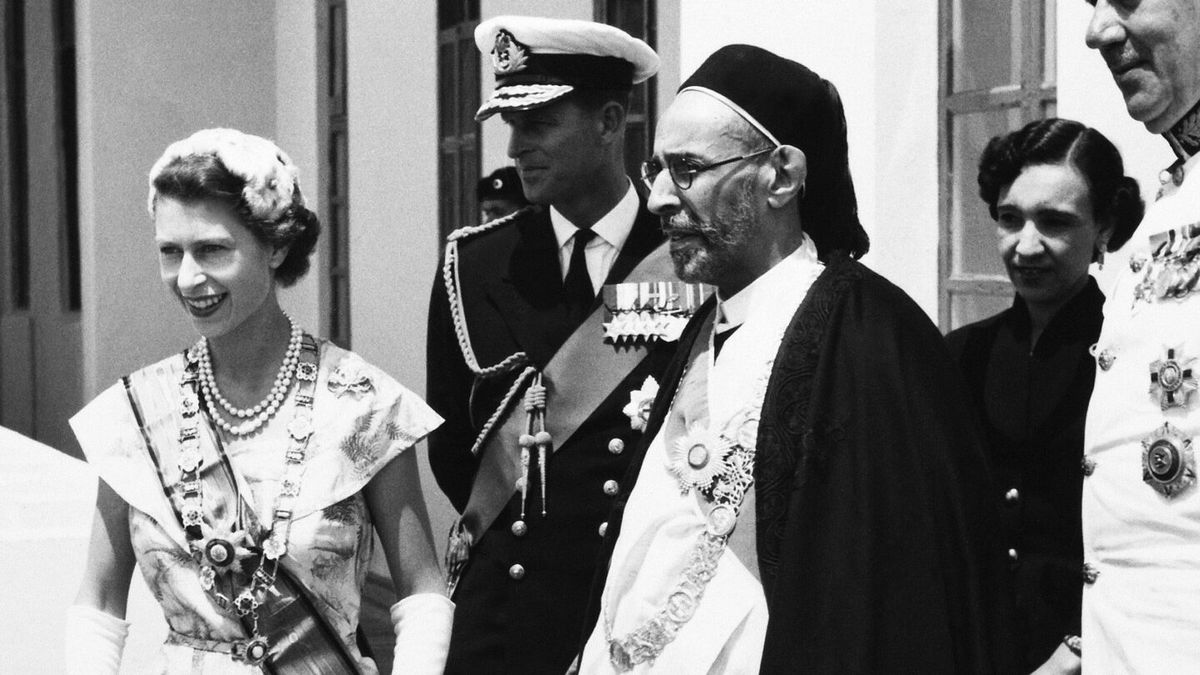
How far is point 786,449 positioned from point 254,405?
969mm

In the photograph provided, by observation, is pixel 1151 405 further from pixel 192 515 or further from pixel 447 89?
pixel 447 89

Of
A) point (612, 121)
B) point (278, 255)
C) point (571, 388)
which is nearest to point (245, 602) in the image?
point (278, 255)

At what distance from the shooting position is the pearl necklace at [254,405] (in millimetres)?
2996

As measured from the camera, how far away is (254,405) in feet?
9.91

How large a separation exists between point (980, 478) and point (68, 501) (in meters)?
3.07

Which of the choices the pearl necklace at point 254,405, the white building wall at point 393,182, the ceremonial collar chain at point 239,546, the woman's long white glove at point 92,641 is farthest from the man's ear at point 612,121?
the white building wall at point 393,182

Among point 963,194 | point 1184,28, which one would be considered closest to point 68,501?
point 963,194

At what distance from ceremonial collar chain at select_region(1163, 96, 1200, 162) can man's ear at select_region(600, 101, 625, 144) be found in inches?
57.4

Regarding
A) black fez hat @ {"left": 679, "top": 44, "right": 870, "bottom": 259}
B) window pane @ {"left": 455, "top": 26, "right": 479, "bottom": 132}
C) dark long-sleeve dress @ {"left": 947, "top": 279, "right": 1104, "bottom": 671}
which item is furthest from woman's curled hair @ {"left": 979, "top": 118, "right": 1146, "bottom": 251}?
window pane @ {"left": 455, "top": 26, "right": 479, "bottom": 132}

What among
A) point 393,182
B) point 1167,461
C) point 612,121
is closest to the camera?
point 1167,461

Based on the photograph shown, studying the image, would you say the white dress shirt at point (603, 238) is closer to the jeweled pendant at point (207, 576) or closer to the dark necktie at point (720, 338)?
the dark necktie at point (720, 338)

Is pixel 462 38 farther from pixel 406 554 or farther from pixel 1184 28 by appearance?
pixel 1184 28

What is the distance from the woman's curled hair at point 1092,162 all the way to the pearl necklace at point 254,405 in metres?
1.26

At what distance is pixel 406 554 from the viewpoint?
2.97m
